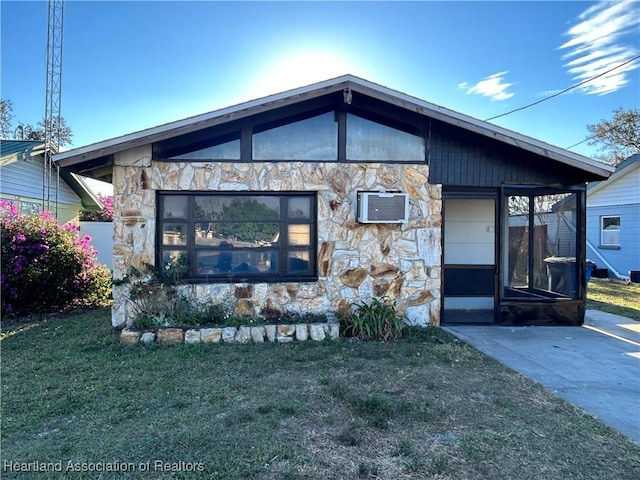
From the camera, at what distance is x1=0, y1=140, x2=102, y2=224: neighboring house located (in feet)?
34.8

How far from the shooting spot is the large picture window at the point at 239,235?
20.6 feet

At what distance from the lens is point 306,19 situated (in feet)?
28.2

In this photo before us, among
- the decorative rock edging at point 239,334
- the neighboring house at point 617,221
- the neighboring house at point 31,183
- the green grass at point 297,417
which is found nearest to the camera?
the green grass at point 297,417

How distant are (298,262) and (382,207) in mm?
1631

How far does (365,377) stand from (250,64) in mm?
7708

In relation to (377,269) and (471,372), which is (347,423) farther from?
(377,269)

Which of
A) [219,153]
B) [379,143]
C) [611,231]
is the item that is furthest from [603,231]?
[219,153]

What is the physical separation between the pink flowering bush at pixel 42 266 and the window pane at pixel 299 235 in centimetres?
404

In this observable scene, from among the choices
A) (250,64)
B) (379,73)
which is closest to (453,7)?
(379,73)

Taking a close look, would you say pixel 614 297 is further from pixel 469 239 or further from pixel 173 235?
pixel 173 235

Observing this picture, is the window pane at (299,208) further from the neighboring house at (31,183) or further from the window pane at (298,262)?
the neighboring house at (31,183)

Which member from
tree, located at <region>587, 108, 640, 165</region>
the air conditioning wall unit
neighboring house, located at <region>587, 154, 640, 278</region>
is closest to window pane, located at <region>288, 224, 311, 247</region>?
the air conditioning wall unit

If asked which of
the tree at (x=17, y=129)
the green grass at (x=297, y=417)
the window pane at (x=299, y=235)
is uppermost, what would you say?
the tree at (x=17, y=129)

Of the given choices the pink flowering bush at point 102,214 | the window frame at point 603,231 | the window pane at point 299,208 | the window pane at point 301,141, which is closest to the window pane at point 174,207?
the window pane at point 301,141
